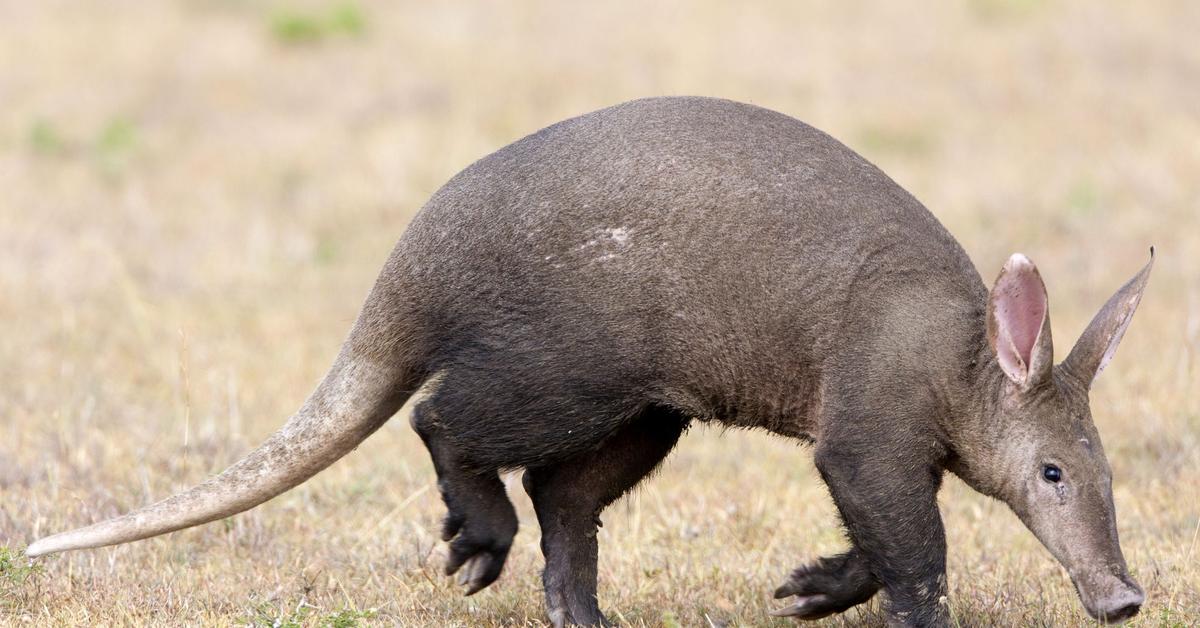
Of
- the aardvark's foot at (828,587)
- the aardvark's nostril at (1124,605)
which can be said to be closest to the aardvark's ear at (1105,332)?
the aardvark's nostril at (1124,605)

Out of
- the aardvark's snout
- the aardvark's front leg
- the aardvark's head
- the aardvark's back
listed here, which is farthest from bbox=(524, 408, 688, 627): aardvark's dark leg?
the aardvark's snout

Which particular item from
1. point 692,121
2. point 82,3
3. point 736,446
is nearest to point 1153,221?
point 736,446

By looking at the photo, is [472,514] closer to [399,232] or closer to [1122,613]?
[1122,613]

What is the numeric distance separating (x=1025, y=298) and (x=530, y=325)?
1.36 m

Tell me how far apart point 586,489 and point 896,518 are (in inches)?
44.2

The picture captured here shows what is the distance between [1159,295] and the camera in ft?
31.9

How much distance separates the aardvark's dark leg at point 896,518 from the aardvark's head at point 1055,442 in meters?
0.22

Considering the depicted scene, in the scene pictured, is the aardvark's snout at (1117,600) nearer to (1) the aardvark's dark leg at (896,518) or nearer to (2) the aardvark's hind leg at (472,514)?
(1) the aardvark's dark leg at (896,518)

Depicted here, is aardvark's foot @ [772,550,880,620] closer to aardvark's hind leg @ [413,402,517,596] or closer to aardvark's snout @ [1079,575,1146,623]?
aardvark's snout @ [1079,575,1146,623]

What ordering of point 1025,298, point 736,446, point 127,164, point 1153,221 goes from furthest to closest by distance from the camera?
1. point 127,164
2. point 1153,221
3. point 736,446
4. point 1025,298

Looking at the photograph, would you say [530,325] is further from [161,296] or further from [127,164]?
[127,164]

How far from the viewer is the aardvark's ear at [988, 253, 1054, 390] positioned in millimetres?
4207

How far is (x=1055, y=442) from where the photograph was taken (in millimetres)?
4414

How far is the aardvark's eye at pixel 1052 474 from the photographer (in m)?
4.40
